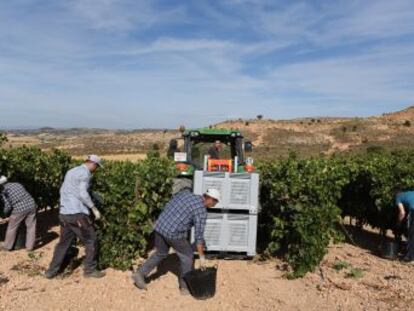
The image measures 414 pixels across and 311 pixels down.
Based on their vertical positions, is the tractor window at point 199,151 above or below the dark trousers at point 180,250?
above

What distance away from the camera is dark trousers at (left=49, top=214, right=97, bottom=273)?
7.27 meters

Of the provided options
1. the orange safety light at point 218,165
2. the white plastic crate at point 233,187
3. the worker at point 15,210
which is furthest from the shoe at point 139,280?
the worker at point 15,210

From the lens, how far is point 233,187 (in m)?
8.09

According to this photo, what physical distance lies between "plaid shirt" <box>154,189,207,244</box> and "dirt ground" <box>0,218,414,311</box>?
3.01 ft

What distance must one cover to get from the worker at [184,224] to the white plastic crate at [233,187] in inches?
49.1

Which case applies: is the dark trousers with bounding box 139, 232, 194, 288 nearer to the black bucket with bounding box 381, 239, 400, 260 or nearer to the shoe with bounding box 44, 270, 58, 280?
the shoe with bounding box 44, 270, 58, 280

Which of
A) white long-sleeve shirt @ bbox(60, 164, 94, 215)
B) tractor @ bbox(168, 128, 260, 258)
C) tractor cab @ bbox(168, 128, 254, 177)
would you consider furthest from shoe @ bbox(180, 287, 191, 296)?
tractor cab @ bbox(168, 128, 254, 177)

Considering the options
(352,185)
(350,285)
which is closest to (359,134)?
(352,185)

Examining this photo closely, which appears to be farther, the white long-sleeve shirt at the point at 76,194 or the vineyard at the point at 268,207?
the vineyard at the point at 268,207

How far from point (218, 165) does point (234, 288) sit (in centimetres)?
252

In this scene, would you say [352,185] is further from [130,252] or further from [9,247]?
[9,247]

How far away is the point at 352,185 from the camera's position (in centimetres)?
→ 1094

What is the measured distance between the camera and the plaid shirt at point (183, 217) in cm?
659

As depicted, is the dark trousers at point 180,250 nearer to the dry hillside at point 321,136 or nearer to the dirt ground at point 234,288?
the dirt ground at point 234,288
